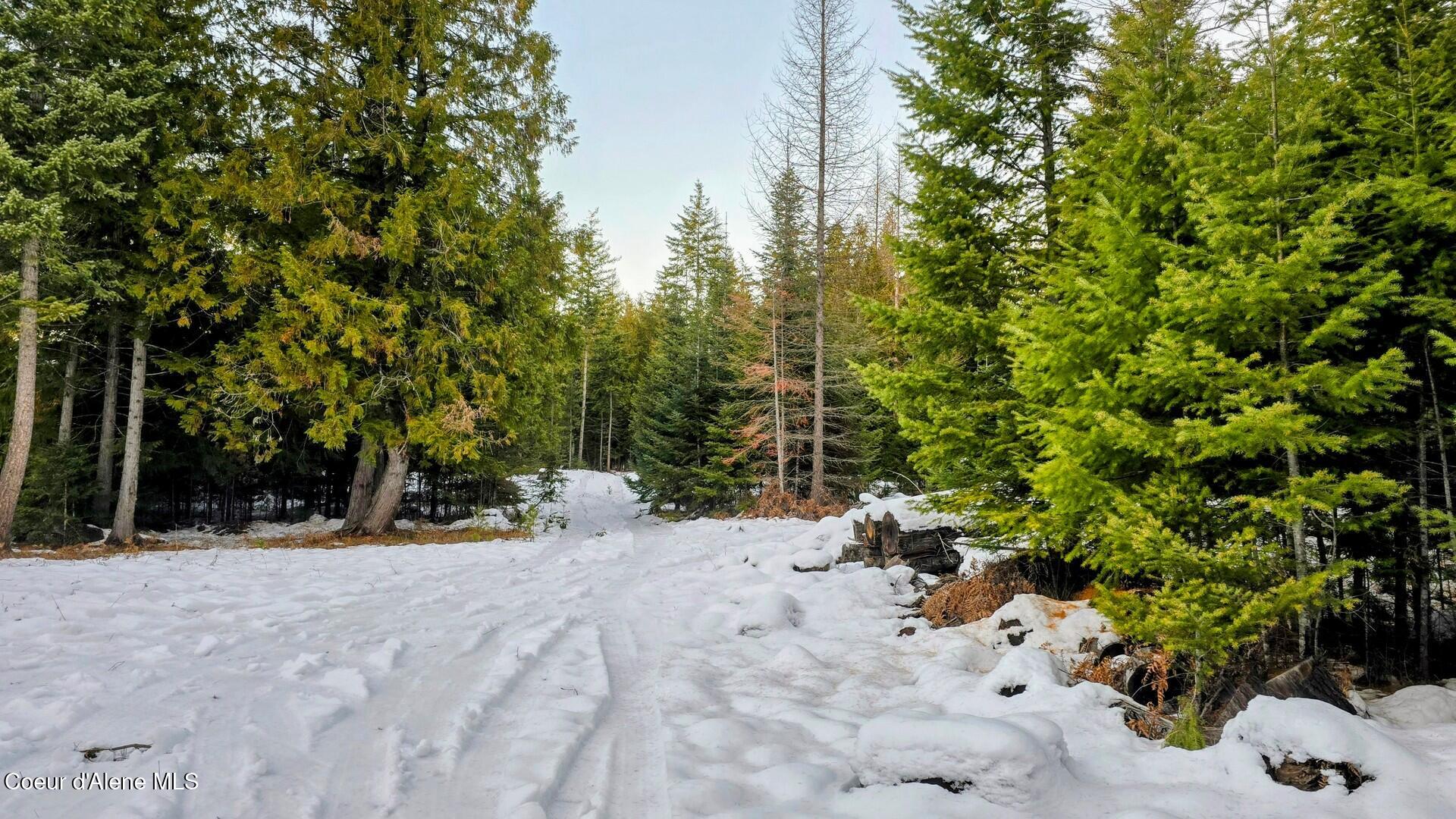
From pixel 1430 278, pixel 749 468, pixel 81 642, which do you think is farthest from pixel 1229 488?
pixel 749 468

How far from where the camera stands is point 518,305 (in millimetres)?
13250

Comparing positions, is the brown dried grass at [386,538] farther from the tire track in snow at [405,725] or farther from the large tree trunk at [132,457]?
the tire track in snow at [405,725]

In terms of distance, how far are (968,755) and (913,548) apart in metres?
5.41

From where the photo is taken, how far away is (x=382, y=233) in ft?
36.5

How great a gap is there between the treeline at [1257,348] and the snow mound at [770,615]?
7.53ft

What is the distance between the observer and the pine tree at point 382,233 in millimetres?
11117

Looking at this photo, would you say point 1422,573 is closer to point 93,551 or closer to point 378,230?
point 378,230

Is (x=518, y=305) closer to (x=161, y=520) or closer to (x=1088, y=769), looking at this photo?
(x=161, y=520)

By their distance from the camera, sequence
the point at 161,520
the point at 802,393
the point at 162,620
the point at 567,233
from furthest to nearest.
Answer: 1. the point at 802,393
2. the point at 161,520
3. the point at 567,233
4. the point at 162,620

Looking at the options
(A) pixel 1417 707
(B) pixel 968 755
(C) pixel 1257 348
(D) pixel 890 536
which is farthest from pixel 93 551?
(A) pixel 1417 707

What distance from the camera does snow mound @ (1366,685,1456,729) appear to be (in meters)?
3.34

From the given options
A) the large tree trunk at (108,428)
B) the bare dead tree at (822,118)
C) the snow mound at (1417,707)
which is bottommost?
the snow mound at (1417,707)

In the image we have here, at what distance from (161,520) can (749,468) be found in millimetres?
16215

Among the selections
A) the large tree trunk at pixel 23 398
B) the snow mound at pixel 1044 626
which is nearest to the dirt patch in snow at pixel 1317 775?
the snow mound at pixel 1044 626
